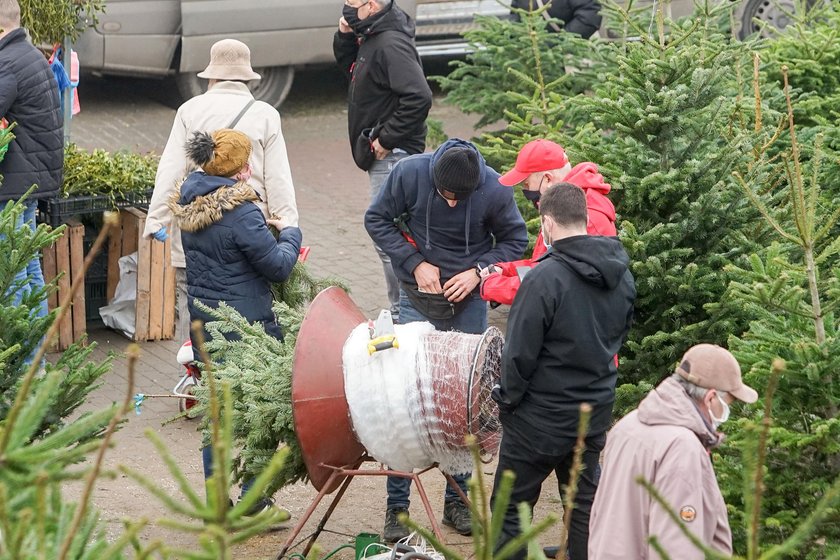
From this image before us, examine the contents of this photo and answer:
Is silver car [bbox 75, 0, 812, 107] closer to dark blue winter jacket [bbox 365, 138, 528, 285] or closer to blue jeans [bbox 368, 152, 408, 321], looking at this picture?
blue jeans [bbox 368, 152, 408, 321]

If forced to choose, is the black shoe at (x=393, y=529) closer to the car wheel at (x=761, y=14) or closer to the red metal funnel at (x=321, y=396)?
the red metal funnel at (x=321, y=396)

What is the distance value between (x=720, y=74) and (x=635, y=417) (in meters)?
2.67

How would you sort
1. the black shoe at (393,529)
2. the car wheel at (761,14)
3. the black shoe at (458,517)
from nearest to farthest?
1. the black shoe at (393,529)
2. the black shoe at (458,517)
3. the car wheel at (761,14)

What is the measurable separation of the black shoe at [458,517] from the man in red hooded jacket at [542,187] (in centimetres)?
94

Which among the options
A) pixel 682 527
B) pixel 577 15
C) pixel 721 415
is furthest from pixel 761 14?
pixel 682 527

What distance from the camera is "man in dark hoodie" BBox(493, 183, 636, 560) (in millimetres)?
4414

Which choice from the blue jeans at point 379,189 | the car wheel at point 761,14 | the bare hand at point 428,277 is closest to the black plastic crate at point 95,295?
the blue jeans at point 379,189

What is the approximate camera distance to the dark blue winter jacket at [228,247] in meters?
5.48

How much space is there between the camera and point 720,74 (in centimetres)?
596

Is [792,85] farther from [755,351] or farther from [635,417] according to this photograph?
[635,417]

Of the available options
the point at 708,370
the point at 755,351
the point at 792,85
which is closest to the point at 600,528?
the point at 708,370

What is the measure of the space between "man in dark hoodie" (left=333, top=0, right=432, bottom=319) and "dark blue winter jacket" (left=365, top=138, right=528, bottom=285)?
141cm

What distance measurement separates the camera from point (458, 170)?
5391mm

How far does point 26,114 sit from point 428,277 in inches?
103
